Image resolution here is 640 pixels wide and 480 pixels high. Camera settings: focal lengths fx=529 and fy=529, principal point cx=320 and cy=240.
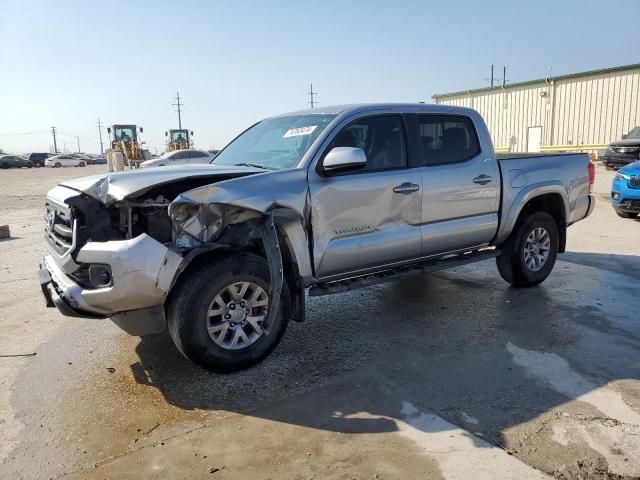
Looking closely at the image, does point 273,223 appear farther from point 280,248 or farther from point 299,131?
point 299,131

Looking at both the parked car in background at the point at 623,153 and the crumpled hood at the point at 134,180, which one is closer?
the crumpled hood at the point at 134,180

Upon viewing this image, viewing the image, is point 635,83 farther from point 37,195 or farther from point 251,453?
point 251,453

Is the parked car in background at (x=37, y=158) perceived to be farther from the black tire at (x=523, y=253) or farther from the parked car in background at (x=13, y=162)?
the black tire at (x=523, y=253)

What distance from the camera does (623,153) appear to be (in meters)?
20.0

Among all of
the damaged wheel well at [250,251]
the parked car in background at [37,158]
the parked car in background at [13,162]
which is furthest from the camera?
the parked car in background at [37,158]

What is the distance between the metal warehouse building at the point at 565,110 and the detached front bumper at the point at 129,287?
25212mm

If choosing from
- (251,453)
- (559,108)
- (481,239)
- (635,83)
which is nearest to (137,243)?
(251,453)

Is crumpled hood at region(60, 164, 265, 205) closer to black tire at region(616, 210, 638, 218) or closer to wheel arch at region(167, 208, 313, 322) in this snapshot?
wheel arch at region(167, 208, 313, 322)

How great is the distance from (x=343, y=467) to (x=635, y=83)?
31188mm

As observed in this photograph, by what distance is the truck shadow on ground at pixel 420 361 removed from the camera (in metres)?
3.38

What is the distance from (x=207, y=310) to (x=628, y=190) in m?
9.32

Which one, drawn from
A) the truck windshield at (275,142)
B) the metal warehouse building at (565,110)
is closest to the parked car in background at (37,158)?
the metal warehouse building at (565,110)

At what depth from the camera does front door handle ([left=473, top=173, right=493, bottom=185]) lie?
208 inches

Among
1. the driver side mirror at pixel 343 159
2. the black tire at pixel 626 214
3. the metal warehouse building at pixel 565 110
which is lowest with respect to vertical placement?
the black tire at pixel 626 214
